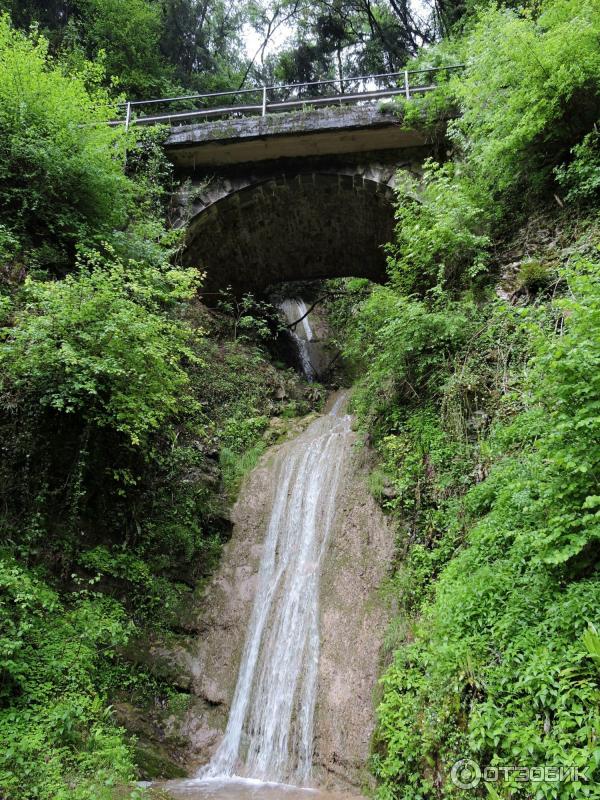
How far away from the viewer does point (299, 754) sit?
16.9ft

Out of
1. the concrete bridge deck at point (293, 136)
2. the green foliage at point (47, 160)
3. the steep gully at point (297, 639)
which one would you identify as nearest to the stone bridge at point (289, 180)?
the concrete bridge deck at point (293, 136)

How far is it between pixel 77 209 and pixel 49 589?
6.09 m

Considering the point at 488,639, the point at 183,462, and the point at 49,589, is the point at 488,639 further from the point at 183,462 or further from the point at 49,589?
the point at 183,462

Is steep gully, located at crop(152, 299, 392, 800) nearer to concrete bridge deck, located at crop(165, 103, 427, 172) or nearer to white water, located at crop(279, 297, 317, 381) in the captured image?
concrete bridge deck, located at crop(165, 103, 427, 172)

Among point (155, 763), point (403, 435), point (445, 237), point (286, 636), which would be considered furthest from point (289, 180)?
point (155, 763)

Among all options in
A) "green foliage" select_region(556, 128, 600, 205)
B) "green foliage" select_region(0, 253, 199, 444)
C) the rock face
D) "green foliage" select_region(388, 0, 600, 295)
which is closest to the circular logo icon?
the rock face

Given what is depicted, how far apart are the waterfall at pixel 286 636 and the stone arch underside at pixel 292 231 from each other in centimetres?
584

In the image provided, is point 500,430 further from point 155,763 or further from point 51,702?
point 155,763

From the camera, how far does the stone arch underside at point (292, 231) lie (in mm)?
11164

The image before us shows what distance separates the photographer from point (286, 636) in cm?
622

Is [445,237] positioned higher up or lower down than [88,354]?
higher up

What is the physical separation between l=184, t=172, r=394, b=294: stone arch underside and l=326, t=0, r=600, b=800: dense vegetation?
184 cm

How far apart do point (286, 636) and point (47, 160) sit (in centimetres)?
774

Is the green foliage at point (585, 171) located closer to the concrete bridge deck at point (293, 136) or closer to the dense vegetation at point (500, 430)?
the dense vegetation at point (500, 430)
